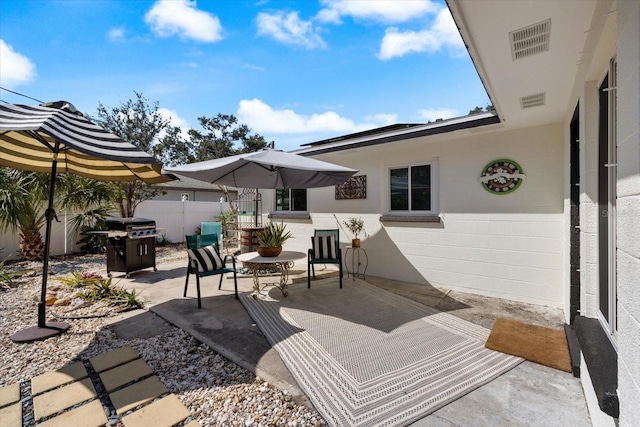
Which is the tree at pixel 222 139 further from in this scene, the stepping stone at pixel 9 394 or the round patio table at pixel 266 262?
the stepping stone at pixel 9 394

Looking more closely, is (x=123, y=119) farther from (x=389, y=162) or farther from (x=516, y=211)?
(x=516, y=211)

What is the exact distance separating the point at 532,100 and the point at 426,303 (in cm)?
314

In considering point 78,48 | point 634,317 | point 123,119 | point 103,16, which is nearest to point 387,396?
point 634,317

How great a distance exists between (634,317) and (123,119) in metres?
17.8

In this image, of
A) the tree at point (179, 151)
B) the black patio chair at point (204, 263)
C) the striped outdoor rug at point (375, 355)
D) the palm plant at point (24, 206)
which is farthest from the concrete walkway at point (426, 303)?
the tree at point (179, 151)

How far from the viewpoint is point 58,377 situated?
2.50 meters

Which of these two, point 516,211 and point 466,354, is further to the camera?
point 516,211

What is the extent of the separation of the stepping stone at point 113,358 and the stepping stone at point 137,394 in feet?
1.57

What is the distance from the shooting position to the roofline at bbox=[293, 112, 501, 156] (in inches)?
181

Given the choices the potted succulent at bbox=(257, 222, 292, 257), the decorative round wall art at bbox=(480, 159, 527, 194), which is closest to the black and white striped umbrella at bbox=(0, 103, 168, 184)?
the potted succulent at bbox=(257, 222, 292, 257)

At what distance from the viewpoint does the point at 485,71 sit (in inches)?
114

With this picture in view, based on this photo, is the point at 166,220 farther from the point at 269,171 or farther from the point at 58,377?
the point at 58,377

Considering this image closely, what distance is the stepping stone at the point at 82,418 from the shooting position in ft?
6.43

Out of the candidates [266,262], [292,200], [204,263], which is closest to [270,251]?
[266,262]
